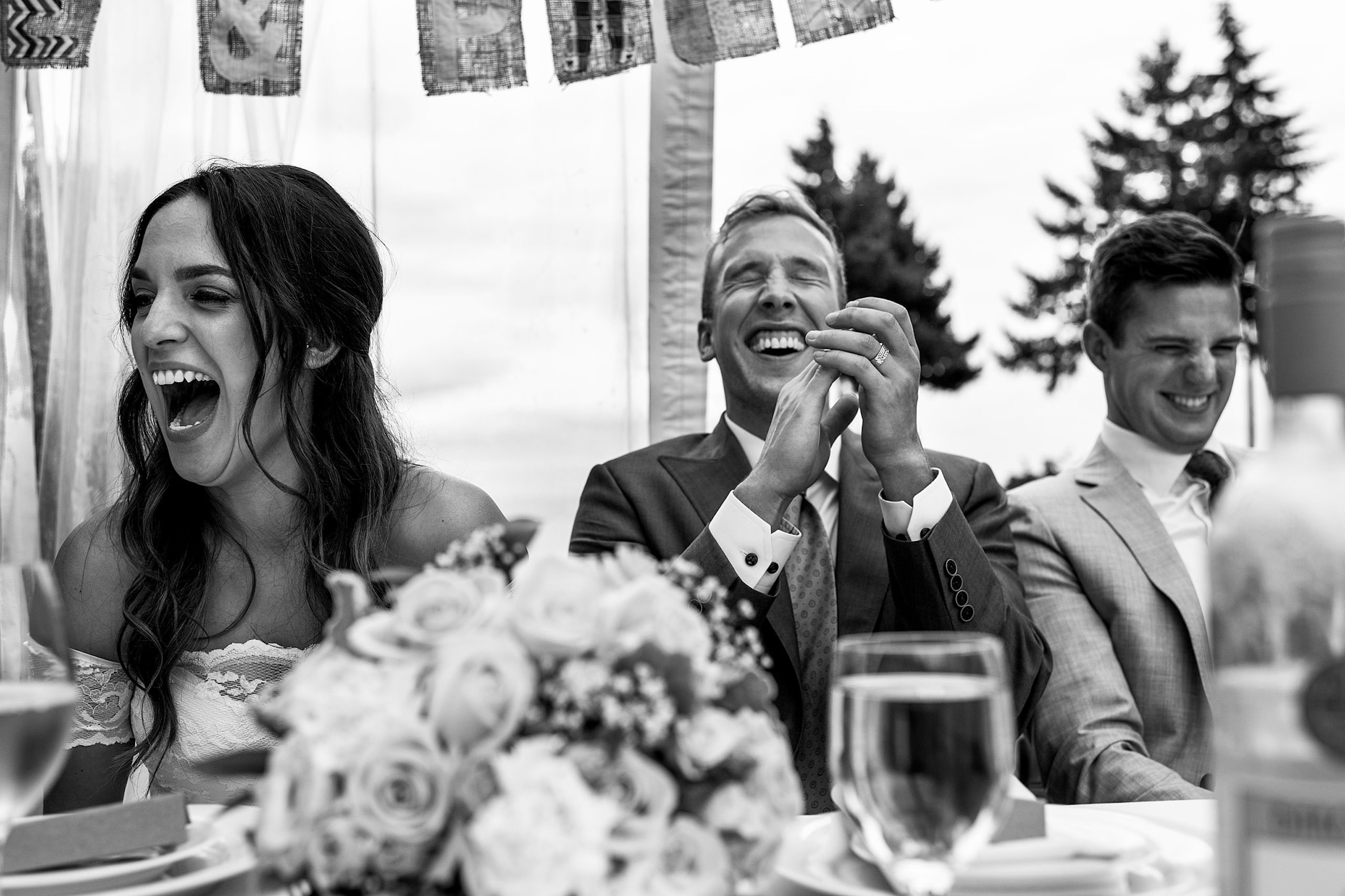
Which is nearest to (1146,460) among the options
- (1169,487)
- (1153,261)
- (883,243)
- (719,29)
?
(1169,487)

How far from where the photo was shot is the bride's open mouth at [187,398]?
173 centimetres

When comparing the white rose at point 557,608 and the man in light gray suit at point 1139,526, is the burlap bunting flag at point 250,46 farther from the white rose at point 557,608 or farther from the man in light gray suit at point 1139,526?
the white rose at point 557,608

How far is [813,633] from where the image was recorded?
198 cm

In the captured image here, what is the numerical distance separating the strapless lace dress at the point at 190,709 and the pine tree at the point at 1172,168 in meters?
22.7

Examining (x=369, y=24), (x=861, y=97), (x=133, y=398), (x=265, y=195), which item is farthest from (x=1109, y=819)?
(x=861, y=97)

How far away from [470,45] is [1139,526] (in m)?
1.52

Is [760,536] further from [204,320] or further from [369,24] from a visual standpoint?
[369,24]

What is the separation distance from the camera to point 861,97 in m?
21.2

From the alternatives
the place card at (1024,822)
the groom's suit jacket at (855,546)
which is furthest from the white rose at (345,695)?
the groom's suit jacket at (855,546)

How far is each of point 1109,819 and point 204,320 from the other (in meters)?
1.35

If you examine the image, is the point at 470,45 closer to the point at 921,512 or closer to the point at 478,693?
the point at 921,512

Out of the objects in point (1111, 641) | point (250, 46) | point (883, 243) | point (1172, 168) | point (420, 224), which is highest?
point (1172, 168)

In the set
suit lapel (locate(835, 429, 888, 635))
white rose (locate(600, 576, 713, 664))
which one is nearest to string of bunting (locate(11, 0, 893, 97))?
suit lapel (locate(835, 429, 888, 635))

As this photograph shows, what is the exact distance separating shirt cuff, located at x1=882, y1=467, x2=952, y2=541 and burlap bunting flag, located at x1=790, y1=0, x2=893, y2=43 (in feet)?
3.21
